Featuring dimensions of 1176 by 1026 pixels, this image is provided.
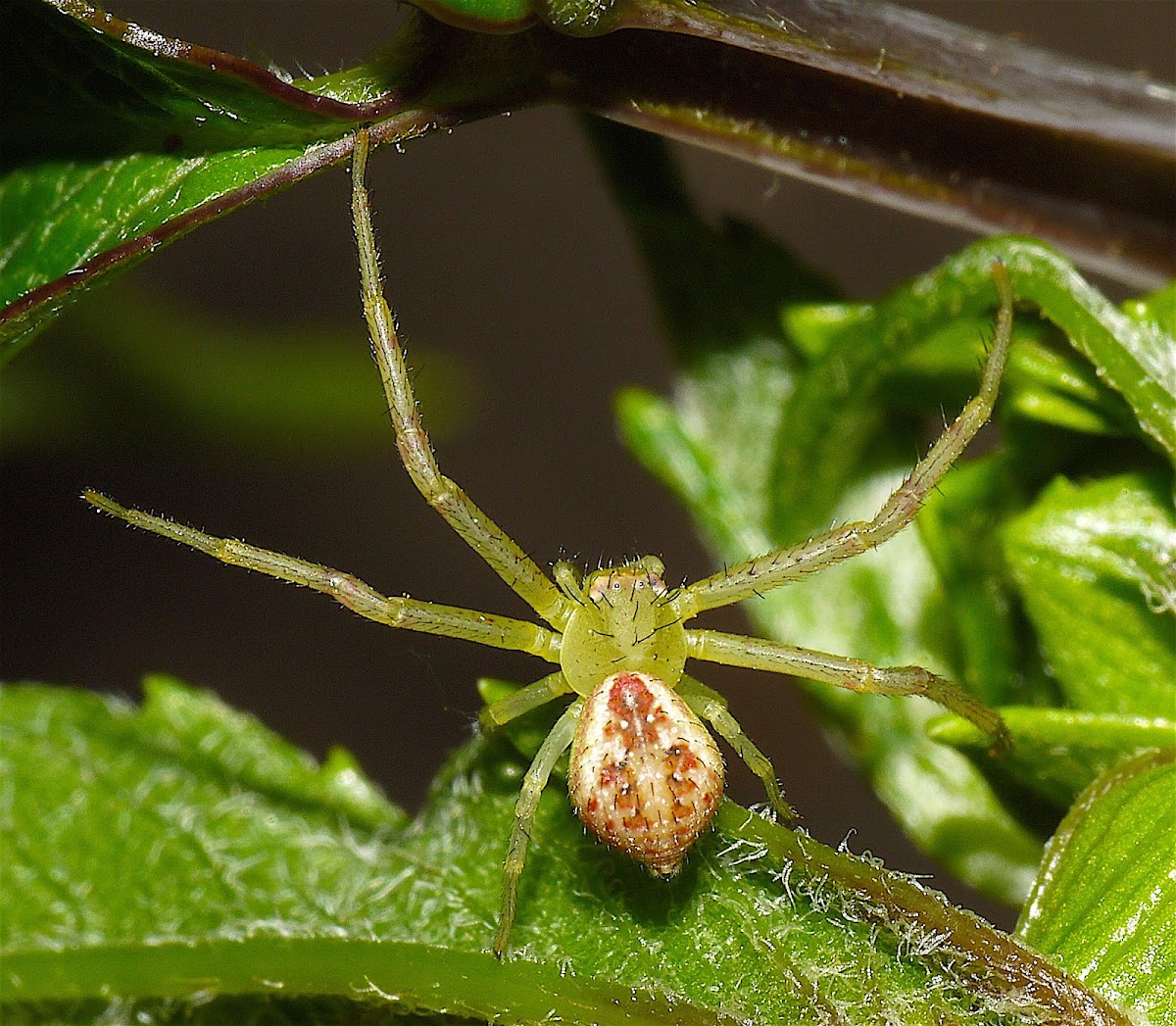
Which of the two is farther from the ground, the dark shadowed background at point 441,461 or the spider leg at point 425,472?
the dark shadowed background at point 441,461

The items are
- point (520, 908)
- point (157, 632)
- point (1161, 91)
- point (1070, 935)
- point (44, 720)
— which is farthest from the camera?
point (157, 632)

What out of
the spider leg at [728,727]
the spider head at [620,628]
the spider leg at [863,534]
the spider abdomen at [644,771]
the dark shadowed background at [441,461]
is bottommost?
the spider abdomen at [644,771]

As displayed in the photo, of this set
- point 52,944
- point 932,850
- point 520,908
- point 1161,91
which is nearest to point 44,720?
point 52,944

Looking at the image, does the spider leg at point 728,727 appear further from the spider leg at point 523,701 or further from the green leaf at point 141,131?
the green leaf at point 141,131

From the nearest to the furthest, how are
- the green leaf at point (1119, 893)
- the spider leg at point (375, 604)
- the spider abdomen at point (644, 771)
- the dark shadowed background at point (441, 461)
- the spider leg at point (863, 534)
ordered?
the green leaf at point (1119, 893)
the spider abdomen at point (644, 771)
the spider leg at point (863, 534)
the spider leg at point (375, 604)
the dark shadowed background at point (441, 461)

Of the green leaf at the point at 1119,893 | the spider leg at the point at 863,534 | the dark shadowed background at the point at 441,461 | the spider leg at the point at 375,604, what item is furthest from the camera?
the dark shadowed background at the point at 441,461

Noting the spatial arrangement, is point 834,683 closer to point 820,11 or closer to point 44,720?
point 820,11

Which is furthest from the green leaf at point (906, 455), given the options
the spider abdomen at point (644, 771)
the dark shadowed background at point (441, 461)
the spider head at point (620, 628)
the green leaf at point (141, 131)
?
the dark shadowed background at point (441, 461)

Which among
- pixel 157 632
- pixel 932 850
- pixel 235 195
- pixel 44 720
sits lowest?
pixel 932 850

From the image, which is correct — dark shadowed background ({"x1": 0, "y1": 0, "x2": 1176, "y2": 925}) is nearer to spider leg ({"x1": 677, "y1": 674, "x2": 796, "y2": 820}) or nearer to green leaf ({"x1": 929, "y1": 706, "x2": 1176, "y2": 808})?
spider leg ({"x1": 677, "y1": 674, "x2": 796, "y2": 820})
